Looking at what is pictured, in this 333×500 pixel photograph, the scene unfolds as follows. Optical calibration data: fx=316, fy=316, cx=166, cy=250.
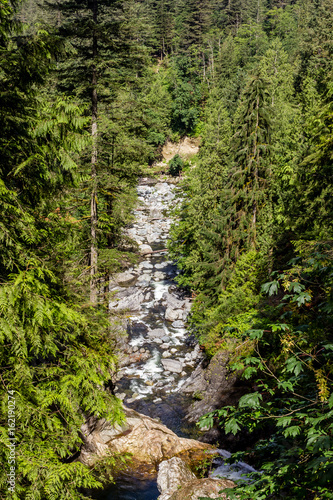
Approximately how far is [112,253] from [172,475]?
7638mm

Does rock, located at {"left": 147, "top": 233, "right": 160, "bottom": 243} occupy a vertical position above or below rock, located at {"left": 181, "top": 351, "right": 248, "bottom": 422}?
below

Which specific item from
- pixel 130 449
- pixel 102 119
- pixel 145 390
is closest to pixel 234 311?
pixel 145 390

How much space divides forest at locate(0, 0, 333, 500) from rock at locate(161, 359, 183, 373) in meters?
2.37

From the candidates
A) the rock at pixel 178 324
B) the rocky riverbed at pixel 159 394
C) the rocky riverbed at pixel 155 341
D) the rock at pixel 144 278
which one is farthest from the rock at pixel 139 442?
the rock at pixel 144 278

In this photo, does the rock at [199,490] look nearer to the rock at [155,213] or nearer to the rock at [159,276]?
the rock at [159,276]

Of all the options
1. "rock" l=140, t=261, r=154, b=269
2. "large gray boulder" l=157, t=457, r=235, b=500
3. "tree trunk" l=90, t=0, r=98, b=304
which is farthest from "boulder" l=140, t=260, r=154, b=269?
"large gray boulder" l=157, t=457, r=235, b=500

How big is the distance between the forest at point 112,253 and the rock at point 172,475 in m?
1.99

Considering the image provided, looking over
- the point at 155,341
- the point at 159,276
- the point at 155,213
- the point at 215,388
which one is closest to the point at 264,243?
the point at 215,388

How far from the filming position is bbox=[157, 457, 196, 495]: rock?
9.33m

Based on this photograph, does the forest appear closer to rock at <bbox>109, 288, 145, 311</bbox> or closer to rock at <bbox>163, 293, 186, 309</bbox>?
rock at <bbox>163, 293, 186, 309</bbox>

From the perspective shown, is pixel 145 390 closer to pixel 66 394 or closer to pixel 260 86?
pixel 66 394

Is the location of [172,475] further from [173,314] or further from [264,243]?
[173,314]

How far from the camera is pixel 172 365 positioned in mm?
18781

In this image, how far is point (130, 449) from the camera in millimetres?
11273
